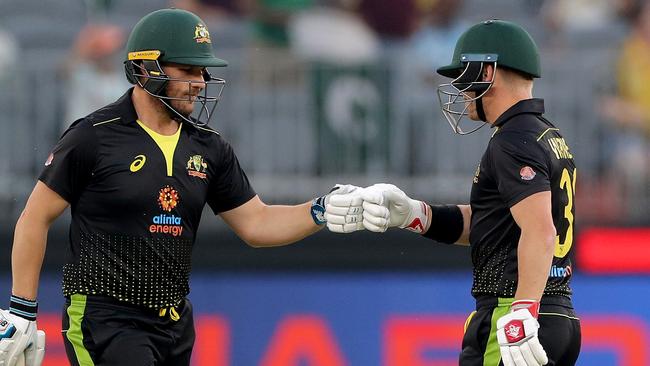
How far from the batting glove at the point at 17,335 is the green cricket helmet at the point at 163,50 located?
1.09 metres

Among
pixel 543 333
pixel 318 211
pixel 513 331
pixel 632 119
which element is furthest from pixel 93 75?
pixel 513 331

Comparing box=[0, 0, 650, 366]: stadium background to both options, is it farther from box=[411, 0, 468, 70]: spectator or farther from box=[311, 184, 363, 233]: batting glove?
box=[311, 184, 363, 233]: batting glove

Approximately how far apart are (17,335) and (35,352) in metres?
0.14

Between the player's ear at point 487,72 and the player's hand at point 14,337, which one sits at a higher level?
the player's ear at point 487,72

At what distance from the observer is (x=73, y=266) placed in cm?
593

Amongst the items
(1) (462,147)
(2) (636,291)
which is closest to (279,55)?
(1) (462,147)

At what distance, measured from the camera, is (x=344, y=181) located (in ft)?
31.1

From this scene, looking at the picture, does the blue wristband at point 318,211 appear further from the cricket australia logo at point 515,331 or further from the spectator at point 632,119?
the spectator at point 632,119

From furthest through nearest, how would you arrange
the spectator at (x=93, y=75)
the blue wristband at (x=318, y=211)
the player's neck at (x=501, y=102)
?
1. the spectator at (x=93, y=75)
2. the blue wristband at (x=318, y=211)
3. the player's neck at (x=501, y=102)

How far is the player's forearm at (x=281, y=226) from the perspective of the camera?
21.3 ft

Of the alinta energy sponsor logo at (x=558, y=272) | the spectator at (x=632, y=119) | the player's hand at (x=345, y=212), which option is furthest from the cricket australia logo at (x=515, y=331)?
the spectator at (x=632, y=119)

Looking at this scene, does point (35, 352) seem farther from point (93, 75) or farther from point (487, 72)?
point (93, 75)

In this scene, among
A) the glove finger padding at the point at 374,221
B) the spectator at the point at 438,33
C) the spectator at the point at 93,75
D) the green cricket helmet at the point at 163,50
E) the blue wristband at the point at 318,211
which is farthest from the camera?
the spectator at the point at 438,33

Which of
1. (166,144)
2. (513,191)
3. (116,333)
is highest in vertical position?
(166,144)
